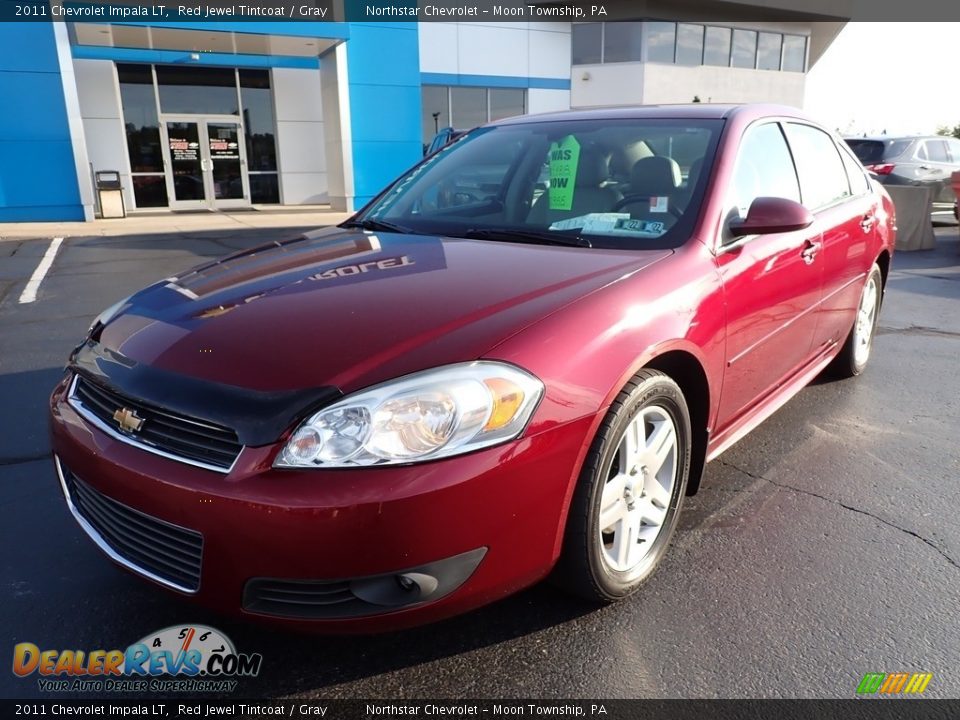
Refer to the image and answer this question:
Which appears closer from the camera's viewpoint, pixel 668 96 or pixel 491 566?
pixel 491 566

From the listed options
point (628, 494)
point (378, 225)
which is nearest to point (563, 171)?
point (378, 225)

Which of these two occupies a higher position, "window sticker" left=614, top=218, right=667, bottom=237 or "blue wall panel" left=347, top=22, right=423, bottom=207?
"blue wall panel" left=347, top=22, right=423, bottom=207

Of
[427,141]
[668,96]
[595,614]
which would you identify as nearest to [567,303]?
[595,614]

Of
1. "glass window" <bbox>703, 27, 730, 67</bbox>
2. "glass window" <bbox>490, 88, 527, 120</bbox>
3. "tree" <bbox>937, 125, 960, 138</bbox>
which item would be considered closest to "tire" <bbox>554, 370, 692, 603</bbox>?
"glass window" <bbox>490, 88, 527, 120</bbox>

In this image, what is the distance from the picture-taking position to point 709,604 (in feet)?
7.92

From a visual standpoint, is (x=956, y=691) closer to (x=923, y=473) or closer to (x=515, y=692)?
(x=515, y=692)

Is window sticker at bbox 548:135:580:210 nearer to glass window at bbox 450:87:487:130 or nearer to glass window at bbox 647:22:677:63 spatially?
glass window at bbox 450:87:487:130

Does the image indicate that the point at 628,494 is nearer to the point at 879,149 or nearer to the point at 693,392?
the point at 693,392

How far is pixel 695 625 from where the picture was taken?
231 centimetres

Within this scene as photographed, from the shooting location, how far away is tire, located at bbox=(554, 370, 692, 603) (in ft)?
6.84

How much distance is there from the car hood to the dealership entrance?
1725cm

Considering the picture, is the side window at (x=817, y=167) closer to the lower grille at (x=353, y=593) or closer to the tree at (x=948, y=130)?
the lower grille at (x=353, y=593)

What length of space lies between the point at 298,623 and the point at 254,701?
1.15 feet

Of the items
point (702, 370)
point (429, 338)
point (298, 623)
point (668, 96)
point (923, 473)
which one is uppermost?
point (668, 96)
